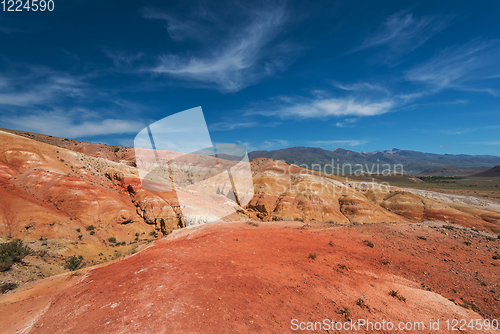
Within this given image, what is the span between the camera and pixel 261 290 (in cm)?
708

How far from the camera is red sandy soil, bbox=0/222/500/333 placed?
5.58 m

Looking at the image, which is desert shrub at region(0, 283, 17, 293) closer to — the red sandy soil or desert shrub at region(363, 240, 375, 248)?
the red sandy soil

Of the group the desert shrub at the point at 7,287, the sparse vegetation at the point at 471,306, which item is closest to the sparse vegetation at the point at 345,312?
the sparse vegetation at the point at 471,306

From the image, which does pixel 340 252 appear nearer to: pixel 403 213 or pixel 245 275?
pixel 245 275

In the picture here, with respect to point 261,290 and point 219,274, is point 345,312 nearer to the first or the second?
point 261,290

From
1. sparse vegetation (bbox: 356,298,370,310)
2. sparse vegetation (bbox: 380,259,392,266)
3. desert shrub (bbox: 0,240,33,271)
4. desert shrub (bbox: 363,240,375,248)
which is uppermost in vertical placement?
desert shrub (bbox: 0,240,33,271)

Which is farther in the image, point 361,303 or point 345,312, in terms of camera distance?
point 361,303

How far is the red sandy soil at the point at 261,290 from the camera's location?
5.58m

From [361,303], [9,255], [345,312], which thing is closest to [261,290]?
[345,312]

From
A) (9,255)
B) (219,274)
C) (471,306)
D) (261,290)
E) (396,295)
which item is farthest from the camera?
(9,255)

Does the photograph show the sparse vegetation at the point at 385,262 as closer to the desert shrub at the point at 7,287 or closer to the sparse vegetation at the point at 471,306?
the sparse vegetation at the point at 471,306

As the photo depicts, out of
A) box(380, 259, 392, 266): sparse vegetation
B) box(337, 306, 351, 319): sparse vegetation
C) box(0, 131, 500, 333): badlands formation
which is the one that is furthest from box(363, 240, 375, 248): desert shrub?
box(337, 306, 351, 319): sparse vegetation

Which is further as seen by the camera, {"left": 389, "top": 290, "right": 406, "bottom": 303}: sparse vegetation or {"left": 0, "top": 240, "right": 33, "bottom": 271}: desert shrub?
{"left": 0, "top": 240, "right": 33, "bottom": 271}: desert shrub

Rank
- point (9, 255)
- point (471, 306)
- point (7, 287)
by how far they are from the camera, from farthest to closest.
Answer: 1. point (9, 255)
2. point (7, 287)
3. point (471, 306)
